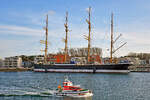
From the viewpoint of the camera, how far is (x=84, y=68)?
97.2 m

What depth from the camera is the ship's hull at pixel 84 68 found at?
90750 millimetres

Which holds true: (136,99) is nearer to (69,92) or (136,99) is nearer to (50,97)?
(69,92)

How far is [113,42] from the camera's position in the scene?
100 metres

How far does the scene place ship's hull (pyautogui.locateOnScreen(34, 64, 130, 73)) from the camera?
9075 cm

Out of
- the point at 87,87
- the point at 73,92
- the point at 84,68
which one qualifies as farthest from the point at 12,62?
the point at 73,92

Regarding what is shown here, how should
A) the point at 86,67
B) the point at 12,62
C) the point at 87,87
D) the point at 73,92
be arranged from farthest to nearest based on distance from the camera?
the point at 12,62
the point at 86,67
the point at 87,87
the point at 73,92

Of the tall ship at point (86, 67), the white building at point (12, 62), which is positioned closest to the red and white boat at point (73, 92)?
the tall ship at point (86, 67)

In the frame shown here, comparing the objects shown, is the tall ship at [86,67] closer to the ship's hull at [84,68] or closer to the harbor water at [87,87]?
the ship's hull at [84,68]

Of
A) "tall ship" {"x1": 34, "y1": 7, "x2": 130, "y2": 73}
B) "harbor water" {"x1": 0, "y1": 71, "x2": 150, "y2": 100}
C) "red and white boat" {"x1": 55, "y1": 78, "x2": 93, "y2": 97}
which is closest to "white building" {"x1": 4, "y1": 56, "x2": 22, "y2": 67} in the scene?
"tall ship" {"x1": 34, "y1": 7, "x2": 130, "y2": 73}

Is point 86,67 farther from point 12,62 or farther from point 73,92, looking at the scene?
point 12,62

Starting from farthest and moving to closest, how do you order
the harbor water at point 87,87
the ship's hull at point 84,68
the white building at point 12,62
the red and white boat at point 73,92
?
the white building at point 12,62 → the ship's hull at point 84,68 → the harbor water at point 87,87 → the red and white boat at point 73,92

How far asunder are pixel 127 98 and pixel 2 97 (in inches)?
687

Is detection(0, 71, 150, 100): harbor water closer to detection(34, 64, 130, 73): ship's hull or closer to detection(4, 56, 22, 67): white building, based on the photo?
detection(34, 64, 130, 73): ship's hull

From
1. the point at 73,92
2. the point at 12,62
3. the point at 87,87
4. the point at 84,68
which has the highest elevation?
the point at 12,62
